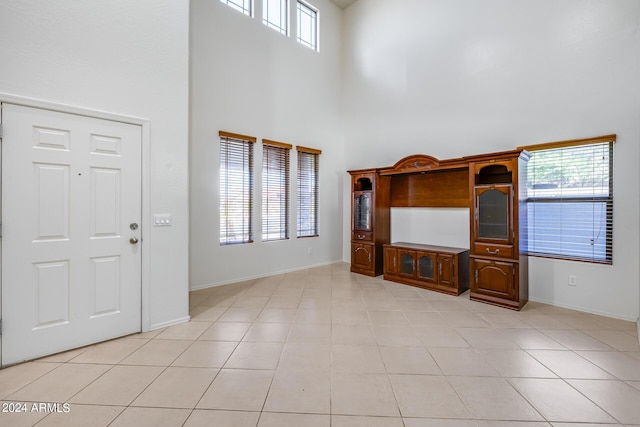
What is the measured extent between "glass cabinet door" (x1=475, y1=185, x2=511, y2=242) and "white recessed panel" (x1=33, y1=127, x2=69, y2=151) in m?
4.51

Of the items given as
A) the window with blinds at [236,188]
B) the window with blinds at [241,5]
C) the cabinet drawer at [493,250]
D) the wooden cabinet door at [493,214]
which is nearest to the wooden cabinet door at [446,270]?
the cabinet drawer at [493,250]

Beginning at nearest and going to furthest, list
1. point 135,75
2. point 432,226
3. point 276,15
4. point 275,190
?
point 135,75 → point 432,226 → point 275,190 → point 276,15

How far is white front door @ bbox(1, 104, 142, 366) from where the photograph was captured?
2.24 m

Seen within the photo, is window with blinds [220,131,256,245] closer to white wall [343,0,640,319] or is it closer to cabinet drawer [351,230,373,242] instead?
cabinet drawer [351,230,373,242]

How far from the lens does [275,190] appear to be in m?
5.25

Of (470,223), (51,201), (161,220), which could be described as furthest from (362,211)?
(51,201)

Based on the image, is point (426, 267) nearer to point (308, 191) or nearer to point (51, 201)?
point (308, 191)

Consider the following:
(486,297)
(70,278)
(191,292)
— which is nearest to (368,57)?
(486,297)

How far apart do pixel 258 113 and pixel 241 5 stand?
5.96ft

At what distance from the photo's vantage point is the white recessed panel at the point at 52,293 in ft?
7.65

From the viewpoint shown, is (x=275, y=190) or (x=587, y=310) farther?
(x=275, y=190)

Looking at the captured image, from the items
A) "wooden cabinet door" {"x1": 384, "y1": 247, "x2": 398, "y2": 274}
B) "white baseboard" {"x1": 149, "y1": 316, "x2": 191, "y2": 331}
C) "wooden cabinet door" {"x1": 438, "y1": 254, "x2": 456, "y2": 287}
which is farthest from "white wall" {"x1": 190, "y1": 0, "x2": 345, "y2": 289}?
"wooden cabinet door" {"x1": 438, "y1": 254, "x2": 456, "y2": 287}

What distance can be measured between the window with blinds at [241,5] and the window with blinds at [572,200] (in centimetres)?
496

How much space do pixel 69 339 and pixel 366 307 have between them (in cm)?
298
